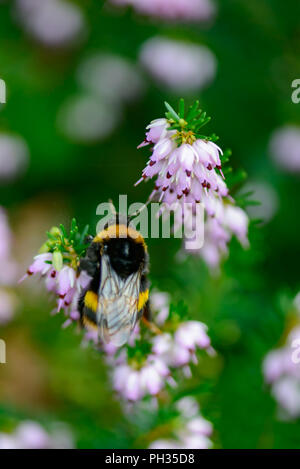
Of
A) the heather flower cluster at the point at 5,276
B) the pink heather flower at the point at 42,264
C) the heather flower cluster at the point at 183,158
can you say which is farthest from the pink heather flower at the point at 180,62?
the pink heather flower at the point at 42,264

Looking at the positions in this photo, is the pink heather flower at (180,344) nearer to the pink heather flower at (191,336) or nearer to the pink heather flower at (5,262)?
the pink heather flower at (191,336)

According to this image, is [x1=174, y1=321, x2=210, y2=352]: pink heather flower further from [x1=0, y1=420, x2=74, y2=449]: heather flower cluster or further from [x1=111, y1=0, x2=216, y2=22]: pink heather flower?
[x1=111, y1=0, x2=216, y2=22]: pink heather flower

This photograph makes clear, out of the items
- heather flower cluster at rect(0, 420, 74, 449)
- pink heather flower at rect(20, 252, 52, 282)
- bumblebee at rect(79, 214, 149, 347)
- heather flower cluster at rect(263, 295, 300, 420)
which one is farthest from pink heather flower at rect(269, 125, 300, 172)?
pink heather flower at rect(20, 252, 52, 282)

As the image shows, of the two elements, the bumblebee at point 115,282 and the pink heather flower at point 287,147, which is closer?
the bumblebee at point 115,282

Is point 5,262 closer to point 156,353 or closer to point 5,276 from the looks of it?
point 5,276

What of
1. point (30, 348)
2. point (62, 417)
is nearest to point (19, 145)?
point (30, 348)
